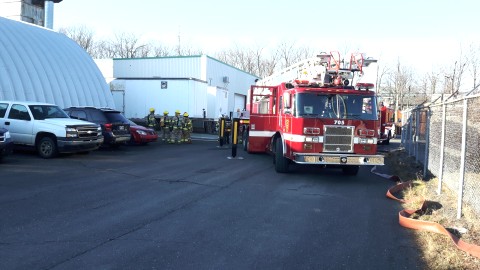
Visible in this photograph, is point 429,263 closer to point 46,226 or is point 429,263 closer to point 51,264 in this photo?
point 51,264

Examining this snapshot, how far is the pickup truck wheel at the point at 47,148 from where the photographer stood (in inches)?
539

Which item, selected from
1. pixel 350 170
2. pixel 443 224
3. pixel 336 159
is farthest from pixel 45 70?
pixel 443 224

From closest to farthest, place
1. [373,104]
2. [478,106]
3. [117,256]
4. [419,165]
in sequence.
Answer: [117,256], [478,106], [373,104], [419,165]

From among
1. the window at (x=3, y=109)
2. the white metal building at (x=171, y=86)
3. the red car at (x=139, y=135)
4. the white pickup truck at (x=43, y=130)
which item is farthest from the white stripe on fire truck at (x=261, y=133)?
the white metal building at (x=171, y=86)

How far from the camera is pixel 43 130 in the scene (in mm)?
13711

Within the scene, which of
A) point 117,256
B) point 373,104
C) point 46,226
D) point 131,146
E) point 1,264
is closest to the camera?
point 1,264

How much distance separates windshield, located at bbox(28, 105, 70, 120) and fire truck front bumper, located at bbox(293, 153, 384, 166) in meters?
8.68

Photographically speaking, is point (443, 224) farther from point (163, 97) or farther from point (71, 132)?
point (163, 97)

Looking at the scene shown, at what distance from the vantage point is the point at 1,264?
4.62m

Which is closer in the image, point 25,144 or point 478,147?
point 478,147

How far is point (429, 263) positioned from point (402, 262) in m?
0.31

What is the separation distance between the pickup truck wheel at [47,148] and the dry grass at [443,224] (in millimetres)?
10546

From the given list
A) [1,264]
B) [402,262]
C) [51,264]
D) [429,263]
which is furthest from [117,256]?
[429,263]

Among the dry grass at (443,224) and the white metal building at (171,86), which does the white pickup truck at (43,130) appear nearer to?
the dry grass at (443,224)
